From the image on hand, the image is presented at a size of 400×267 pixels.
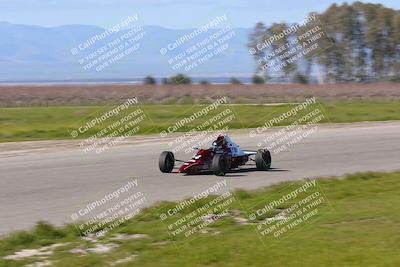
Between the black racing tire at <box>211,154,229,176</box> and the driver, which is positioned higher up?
the driver

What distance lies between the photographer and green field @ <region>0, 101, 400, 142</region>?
3089 cm

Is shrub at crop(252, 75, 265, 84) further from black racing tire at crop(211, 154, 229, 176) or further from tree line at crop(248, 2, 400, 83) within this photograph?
black racing tire at crop(211, 154, 229, 176)

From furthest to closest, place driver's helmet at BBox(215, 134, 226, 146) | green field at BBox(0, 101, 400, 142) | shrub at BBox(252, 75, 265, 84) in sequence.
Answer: shrub at BBox(252, 75, 265, 84) < green field at BBox(0, 101, 400, 142) < driver's helmet at BBox(215, 134, 226, 146)

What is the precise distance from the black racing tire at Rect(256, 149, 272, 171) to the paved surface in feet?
0.89

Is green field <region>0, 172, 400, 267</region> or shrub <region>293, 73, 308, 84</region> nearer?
green field <region>0, 172, 400, 267</region>

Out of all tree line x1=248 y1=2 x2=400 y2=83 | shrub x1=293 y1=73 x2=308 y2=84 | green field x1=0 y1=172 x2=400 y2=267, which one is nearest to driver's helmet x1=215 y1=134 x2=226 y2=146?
green field x1=0 y1=172 x2=400 y2=267

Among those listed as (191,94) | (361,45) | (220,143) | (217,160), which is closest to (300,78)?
(361,45)

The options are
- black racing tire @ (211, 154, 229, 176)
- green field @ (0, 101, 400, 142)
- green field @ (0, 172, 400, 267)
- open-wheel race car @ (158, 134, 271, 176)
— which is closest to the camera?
green field @ (0, 172, 400, 267)

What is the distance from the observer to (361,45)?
95.8m

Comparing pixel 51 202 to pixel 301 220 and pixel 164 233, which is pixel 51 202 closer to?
pixel 164 233

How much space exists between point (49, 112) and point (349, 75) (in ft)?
187

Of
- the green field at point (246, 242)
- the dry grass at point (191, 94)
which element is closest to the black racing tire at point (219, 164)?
the green field at point (246, 242)

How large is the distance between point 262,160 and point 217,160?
5.73ft

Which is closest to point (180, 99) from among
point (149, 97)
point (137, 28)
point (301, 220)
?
point (149, 97)
